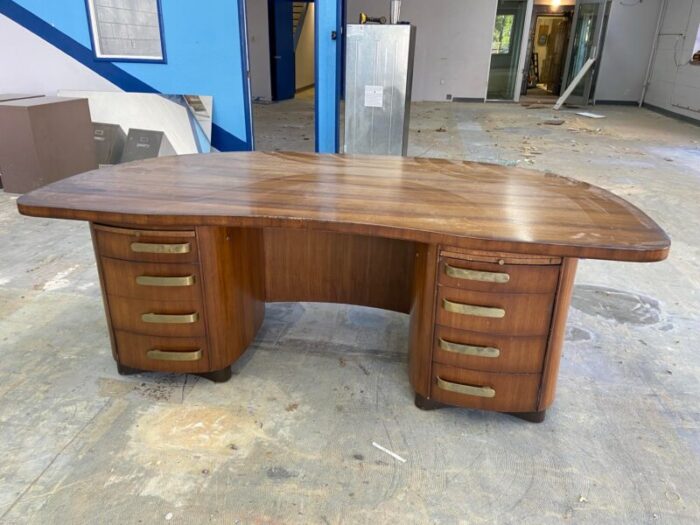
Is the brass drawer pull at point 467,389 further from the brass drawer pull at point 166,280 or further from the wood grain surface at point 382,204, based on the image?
the brass drawer pull at point 166,280

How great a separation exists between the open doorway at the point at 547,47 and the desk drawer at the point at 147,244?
44.7 feet

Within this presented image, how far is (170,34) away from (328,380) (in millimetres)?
3672


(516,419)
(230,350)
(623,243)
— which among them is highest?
(623,243)

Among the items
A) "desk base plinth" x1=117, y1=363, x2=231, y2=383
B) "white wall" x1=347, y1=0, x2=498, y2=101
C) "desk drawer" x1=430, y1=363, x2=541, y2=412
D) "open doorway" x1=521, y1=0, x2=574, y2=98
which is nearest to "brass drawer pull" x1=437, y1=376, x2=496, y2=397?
"desk drawer" x1=430, y1=363, x2=541, y2=412

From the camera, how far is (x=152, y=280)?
176 centimetres

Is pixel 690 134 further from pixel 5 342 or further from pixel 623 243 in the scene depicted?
pixel 5 342

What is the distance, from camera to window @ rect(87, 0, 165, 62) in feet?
14.1

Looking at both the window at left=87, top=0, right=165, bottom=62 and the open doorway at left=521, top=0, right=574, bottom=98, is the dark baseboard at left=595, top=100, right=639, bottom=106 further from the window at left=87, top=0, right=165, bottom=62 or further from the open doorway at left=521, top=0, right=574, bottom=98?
the window at left=87, top=0, right=165, bottom=62

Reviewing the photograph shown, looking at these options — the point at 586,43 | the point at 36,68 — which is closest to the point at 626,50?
the point at 586,43

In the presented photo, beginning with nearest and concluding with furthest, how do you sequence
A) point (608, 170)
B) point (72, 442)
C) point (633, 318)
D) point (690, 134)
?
point (72, 442), point (633, 318), point (608, 170), point (690, 134)

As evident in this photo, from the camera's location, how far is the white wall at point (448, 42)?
419 inches

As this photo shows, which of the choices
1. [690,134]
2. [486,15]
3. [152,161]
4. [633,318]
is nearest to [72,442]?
[152,161]

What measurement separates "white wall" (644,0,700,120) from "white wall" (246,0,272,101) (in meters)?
7.82

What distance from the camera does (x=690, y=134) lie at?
7.68m
